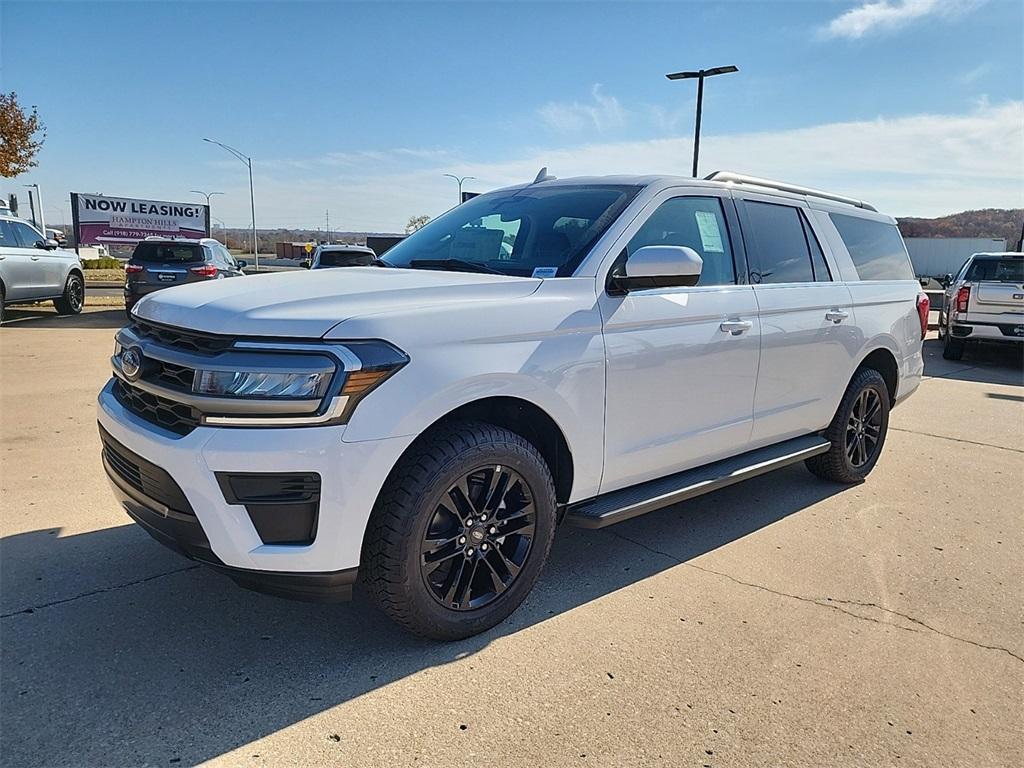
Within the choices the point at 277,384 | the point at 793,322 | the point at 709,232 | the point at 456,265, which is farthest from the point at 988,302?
the point at 277,384

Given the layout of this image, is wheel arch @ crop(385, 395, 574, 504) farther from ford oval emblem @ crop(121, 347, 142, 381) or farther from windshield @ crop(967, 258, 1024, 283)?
windshield @ crop(967, 258, 1024, 283)

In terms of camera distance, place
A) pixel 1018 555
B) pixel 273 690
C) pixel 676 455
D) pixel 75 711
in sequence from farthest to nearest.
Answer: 1. pixel 1018 555
2. pixel 676 455
3. pixel 273 690
4. pixel 75 711

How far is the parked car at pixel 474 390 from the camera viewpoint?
2479mm

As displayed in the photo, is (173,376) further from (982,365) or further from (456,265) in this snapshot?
(982,365)

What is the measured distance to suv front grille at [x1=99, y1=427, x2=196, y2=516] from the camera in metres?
2.57

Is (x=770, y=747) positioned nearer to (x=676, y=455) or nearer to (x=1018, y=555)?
(x=676, y=455)

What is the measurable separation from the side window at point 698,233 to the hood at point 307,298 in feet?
2.69

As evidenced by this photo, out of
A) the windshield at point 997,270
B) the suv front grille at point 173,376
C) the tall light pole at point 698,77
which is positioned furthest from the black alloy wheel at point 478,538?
the tall light pole at point 698,77

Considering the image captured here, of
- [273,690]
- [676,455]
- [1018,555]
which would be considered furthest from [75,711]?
[1018,555]

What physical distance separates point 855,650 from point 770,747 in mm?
832

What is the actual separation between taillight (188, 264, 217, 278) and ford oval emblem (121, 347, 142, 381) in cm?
1222

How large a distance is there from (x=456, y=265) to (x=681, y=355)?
1.19m

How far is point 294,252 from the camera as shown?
82.1 metres

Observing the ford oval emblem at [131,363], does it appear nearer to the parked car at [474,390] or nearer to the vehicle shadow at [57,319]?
the parked car at [474,390]
